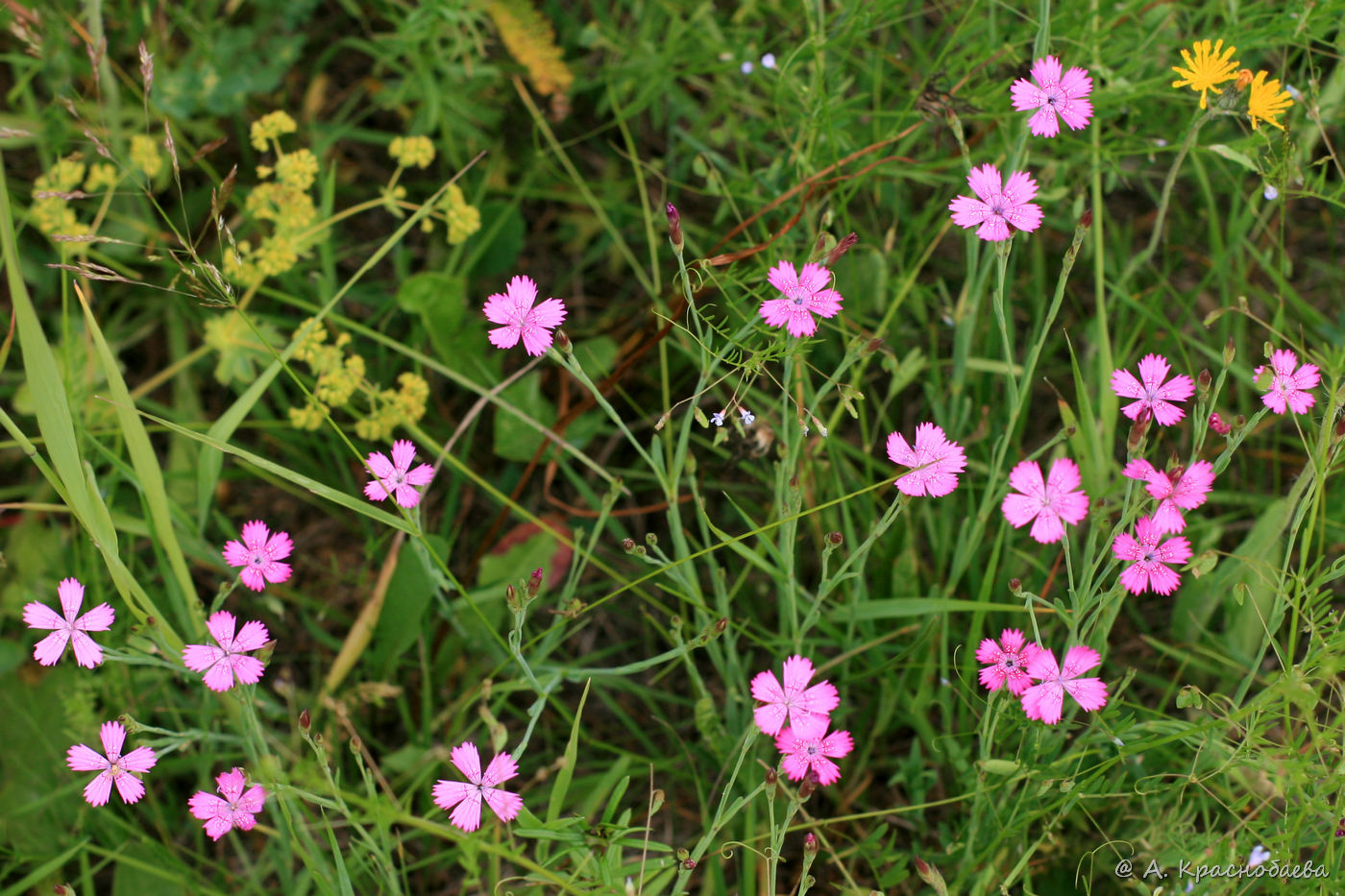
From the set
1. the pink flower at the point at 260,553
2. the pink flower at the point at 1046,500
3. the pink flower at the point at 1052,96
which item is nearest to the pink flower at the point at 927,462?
the pink flower at the point at 1046,500

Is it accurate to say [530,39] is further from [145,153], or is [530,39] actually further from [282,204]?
[145,153]

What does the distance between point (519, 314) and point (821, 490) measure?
2.64 feet

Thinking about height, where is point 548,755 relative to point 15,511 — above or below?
below

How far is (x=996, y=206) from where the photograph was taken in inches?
50.5

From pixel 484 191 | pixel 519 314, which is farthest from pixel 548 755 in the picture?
pixel 484 191

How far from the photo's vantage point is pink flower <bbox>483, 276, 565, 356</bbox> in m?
1.25

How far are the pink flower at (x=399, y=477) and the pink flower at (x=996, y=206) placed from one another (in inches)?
32.5

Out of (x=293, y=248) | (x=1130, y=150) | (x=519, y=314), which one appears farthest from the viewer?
(x=293, y=248)

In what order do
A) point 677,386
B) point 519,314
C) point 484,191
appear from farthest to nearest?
point 484,191 → point 677,386 → point 519,314

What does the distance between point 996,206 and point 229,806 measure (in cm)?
133

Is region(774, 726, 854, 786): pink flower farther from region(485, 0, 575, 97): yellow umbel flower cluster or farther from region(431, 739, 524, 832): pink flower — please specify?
region(485, 0, 575, 97): yellow umbel flower cluster

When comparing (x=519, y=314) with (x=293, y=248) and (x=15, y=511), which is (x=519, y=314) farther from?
(x=15, y=511)

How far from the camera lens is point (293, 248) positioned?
1.90 metres

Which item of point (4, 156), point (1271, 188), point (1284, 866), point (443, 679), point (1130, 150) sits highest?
point (4, 156)
